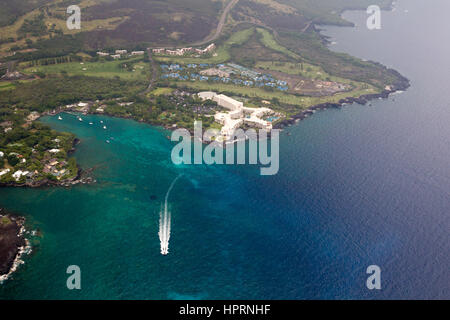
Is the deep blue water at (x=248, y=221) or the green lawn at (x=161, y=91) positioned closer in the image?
the deep blue water at (x=248, y=221)

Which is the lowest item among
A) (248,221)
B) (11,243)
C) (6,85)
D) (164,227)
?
(11,243)

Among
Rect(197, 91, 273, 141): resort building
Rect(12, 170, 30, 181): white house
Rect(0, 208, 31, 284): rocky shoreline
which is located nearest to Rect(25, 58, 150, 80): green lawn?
Rect(197, 91, 273, 141): resort building

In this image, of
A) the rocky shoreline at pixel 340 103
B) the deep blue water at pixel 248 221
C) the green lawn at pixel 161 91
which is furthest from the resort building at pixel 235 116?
the green lawn at pixel 161 91

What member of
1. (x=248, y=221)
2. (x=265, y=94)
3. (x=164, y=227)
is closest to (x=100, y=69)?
(x=265, y=94)

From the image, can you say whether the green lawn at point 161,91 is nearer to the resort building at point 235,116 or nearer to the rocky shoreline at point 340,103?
the resort building at point 235,116

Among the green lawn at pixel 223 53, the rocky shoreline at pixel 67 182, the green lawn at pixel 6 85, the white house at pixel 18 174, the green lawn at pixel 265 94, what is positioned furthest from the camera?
the green lawn at pixel 223 53

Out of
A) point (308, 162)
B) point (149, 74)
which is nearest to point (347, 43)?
point (149, 74)

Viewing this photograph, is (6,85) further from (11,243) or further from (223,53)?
(223,53)

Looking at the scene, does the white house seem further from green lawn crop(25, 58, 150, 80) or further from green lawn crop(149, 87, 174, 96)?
green lawn crop(25, 58, 150, 80)
